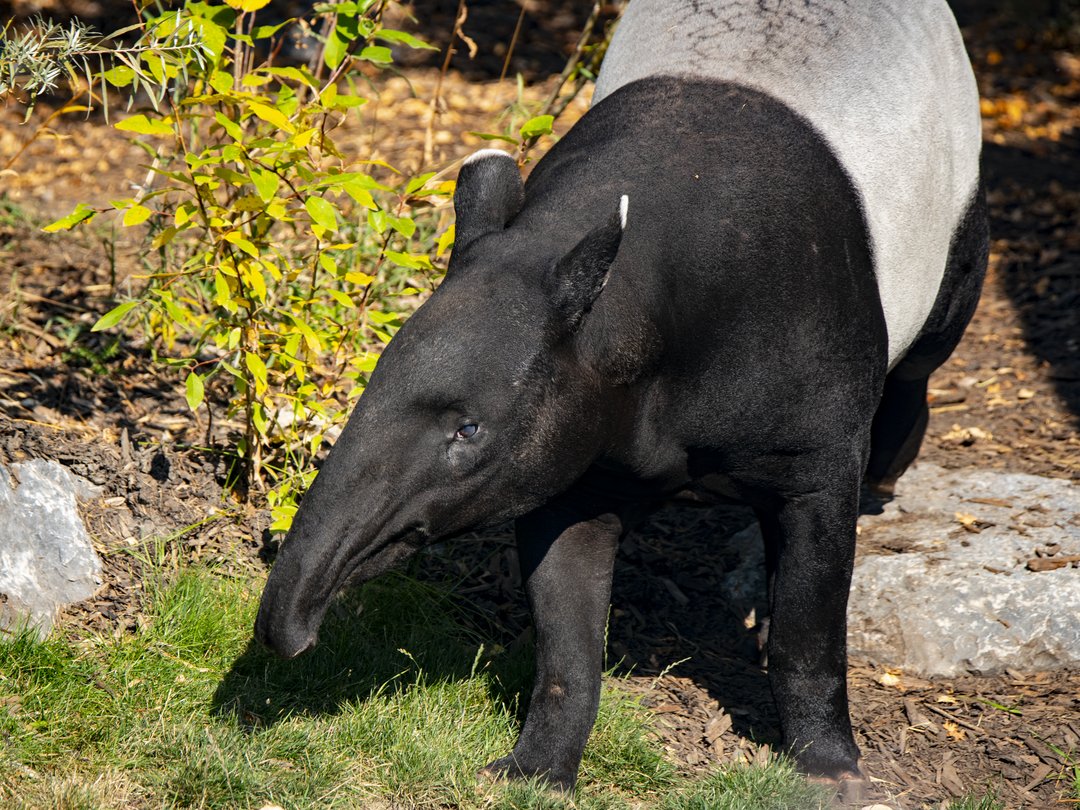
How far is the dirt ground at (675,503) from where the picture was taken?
411 cm

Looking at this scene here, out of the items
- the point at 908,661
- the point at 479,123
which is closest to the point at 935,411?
the point at 908,661

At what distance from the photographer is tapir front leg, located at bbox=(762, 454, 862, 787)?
12.0ft

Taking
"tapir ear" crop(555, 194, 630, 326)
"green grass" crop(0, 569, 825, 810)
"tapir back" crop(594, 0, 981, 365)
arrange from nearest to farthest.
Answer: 1. "tapir ear" crop(555, 194, 630, 326)
2. "green grass" crop(0, 569, 825, 810)
3. "tapir back" crop(594, 0, 981, 365)

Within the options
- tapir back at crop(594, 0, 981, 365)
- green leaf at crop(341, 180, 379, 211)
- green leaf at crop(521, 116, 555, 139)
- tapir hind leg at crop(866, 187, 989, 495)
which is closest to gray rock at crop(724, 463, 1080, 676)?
tapir hind leg at crop(866, 187, 989, 495)

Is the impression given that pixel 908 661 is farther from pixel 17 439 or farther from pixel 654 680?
pixel 17 439

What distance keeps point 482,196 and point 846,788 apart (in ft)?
6.59

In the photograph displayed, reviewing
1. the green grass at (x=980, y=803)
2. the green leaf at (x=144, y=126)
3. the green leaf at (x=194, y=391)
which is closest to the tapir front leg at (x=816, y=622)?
A: the green grass at (x=980, y=803)

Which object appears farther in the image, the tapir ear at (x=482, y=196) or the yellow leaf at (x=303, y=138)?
the yellow leaf at (x=303, y=138)

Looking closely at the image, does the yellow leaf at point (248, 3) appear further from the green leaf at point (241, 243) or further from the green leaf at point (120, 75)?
the green leaf at point (241, 243)

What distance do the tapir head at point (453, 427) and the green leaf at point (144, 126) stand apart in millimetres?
1127

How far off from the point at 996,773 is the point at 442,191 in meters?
2.51

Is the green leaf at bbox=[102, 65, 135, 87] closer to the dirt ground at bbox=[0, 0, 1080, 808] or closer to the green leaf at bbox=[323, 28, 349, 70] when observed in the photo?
the green leaf at bbox=[323, 28, 349, 70]

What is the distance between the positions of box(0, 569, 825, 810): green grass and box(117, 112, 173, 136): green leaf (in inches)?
56.3

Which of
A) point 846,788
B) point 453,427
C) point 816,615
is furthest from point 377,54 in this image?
point 846,788
